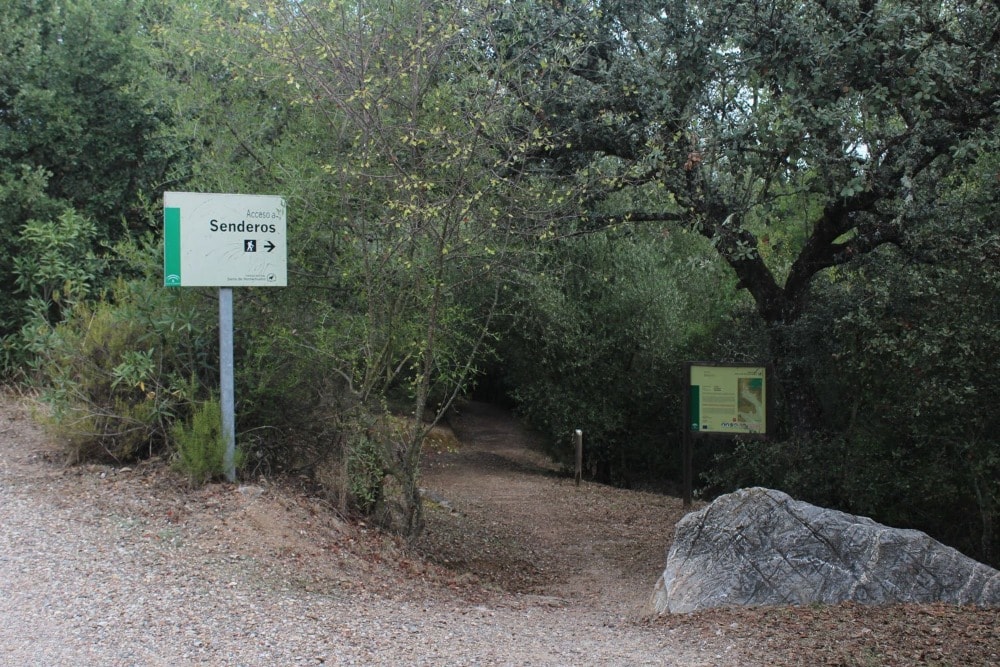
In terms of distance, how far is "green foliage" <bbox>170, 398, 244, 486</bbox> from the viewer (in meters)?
7.34

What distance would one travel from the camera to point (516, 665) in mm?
5000

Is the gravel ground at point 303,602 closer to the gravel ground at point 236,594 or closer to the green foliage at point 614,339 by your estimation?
the gravel ground at point 236,594

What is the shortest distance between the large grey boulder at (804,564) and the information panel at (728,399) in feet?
12.7

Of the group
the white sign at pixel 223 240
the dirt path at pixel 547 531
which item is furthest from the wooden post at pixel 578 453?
the white sign at pixel 223 240

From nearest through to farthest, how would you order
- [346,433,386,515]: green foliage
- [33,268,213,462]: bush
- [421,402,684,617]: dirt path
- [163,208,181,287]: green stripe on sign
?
1. [163,208,181,287]: green stripe on sign
2. [33,268,213,462]: bush
3. [346,433,386,515]: green foliage
4. [421,402,684,617]: dirt path

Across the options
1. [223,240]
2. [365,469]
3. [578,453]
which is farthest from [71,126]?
[578,453]

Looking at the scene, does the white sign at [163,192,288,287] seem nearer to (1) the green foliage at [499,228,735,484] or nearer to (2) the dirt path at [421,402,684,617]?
(2) the dirt path at [421,402,684,617]

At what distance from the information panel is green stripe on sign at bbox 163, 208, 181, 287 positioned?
6.24 meters

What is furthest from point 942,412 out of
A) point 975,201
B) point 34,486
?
point 34,486

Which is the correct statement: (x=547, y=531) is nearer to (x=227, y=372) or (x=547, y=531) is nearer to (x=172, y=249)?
(x=227, y=372)

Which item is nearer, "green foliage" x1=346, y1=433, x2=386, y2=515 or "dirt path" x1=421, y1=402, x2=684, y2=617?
"green foliage" x1=346, y1=433, x2=386, y2=515

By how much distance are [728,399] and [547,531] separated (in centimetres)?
260

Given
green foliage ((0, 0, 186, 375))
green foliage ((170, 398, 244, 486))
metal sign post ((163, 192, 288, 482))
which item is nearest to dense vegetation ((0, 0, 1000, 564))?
green foliage ((170, 398, 244, 486))

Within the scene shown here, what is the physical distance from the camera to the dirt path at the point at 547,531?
27.9 ft
